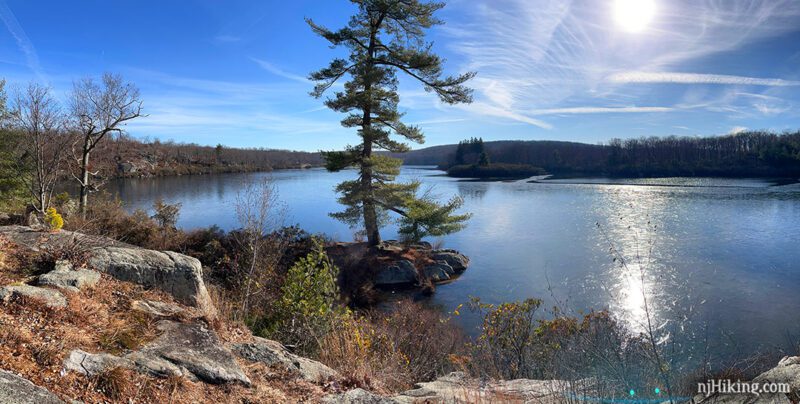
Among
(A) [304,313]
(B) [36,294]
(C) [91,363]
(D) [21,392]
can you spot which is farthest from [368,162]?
(D) [21,392]

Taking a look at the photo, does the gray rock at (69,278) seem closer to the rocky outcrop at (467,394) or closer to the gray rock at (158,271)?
the gray rock at (158,271)

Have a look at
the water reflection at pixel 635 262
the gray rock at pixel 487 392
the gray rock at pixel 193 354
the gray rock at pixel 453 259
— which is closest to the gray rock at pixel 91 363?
the gray rock at pixel 193 354

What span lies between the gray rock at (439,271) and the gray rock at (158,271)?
13.8 m

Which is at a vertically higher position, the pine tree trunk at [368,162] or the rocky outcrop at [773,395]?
the pine tree trunk at [368,162]

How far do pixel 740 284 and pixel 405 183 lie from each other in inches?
564

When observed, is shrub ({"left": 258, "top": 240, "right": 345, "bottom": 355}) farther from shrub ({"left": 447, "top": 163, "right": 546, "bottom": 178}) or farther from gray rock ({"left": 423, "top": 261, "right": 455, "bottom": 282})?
shrub ({"left": 447, "top": 163, "right": 546, "bottom": 178})

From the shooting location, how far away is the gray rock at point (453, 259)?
795 inches

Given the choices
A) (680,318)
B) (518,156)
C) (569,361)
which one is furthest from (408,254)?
(518,156)

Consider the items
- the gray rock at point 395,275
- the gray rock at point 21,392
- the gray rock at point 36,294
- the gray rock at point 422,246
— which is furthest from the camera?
the gray rock at point 422,246

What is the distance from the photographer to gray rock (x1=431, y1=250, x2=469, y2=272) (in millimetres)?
20203

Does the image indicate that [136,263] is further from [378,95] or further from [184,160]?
[184,160]

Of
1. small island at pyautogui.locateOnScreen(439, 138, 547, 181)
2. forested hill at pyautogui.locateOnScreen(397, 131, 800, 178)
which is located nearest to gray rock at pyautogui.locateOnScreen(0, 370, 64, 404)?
forested hill at pyautogui.locateOnScreen(397, 131, 800, 178)

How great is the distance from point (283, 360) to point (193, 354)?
1010 millimetres

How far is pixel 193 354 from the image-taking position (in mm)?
4047
